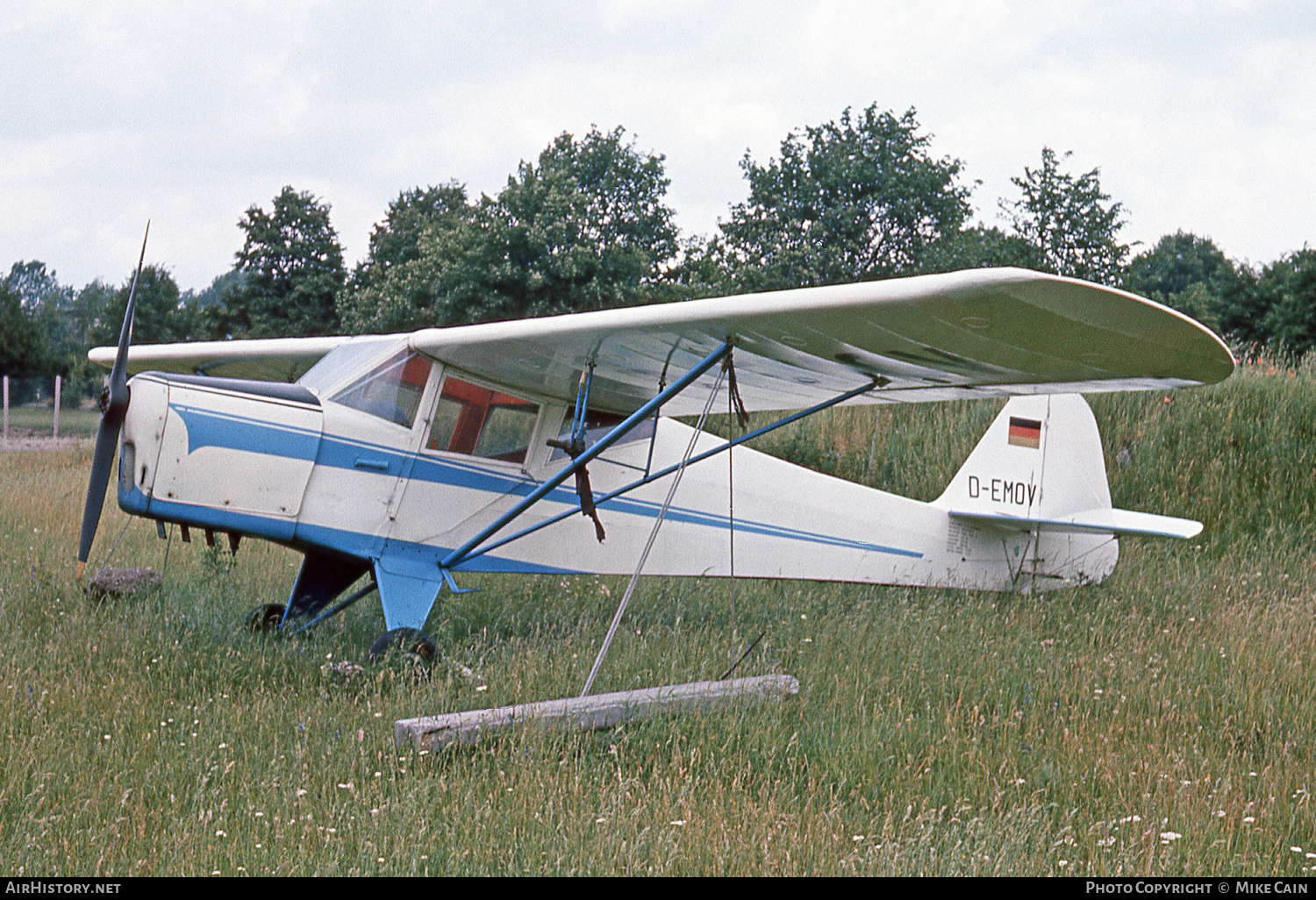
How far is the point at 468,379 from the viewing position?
5785 millimetres

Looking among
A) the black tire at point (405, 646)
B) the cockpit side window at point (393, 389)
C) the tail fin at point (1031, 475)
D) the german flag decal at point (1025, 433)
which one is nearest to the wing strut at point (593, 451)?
the black tire at point (405, 646)

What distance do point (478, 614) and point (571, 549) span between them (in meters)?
1.02

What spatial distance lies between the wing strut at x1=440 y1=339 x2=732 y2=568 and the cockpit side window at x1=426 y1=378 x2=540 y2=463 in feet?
1.52

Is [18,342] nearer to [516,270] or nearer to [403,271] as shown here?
[403,271]

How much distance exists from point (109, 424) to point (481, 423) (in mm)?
2025

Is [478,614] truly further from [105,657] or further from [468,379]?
[105,657]

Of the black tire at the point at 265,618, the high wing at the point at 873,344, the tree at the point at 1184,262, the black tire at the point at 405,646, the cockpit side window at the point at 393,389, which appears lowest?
the black tire at the point at 265,618

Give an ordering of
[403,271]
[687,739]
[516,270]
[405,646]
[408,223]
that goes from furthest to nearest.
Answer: [408,223], [403,271], [516,270], [405,646], [687,739]

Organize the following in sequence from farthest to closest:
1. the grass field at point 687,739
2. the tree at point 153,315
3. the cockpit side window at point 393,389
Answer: the tree at point 153,315
the cockpit side window at point 393,389
the grass field at point 687,739

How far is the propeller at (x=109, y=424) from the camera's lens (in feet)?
15.8

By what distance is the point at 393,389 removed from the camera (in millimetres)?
5590

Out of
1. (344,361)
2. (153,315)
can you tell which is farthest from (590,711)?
(153,315)

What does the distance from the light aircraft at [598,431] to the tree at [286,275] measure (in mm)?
37432

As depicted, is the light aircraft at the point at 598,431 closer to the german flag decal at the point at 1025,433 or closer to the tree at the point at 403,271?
the german flag decal at the point at 1025,433
